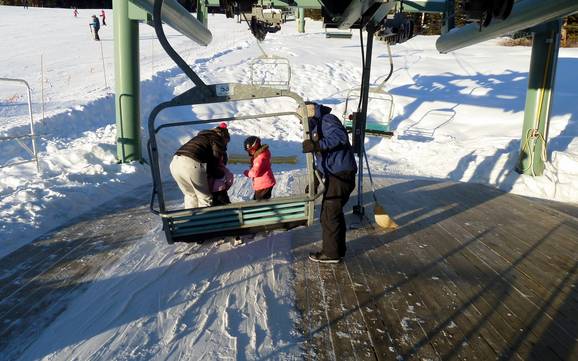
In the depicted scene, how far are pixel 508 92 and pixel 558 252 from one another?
1453 centimetres

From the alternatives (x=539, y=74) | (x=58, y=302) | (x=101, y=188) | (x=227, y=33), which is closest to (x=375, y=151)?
(x=539, y=74)

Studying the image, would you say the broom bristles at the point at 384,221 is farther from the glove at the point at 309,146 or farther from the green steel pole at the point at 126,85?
the green steel pole at the point at 126,85

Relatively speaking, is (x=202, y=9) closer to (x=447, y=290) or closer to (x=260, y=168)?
(x=260, y=168)

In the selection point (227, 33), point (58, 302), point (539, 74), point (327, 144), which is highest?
point (227, 33)

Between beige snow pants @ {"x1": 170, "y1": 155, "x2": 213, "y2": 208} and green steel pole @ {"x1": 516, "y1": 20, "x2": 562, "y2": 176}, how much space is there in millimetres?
7312

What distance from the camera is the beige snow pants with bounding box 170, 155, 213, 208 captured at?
496 centimetres

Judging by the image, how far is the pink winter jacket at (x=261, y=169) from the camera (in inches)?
220

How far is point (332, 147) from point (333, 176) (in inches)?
12.3

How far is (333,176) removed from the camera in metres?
4.82

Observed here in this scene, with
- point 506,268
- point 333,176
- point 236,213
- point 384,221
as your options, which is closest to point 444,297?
point 506,268

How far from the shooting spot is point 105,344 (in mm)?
3297

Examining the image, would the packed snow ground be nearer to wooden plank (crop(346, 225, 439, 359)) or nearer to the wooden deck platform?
the wooden deck platform

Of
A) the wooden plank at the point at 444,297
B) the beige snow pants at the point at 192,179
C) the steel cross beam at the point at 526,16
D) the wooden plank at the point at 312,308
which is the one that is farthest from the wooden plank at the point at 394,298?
the steel cross beam at the point at 526,16

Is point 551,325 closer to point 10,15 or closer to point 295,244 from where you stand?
point 295,244
